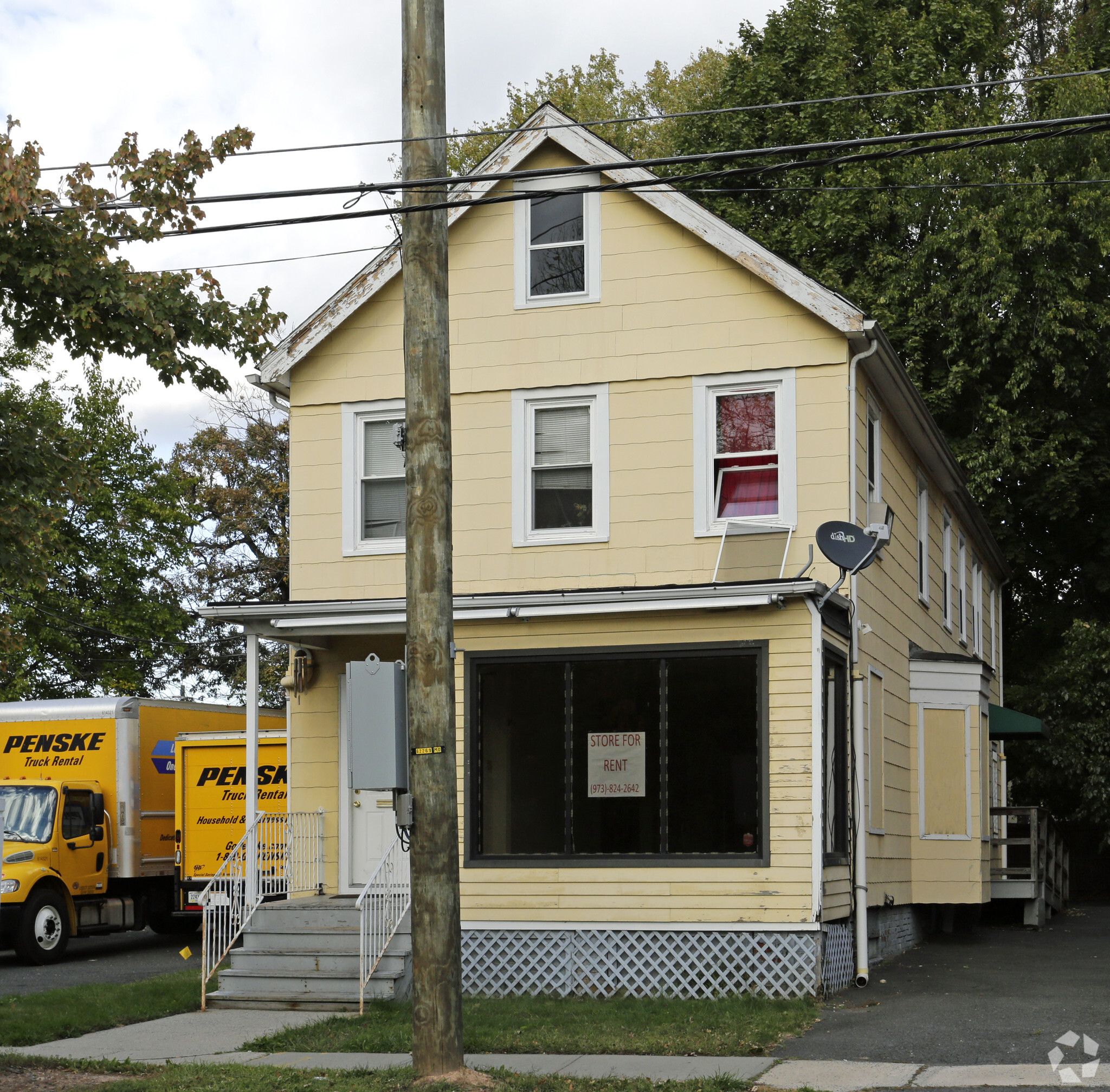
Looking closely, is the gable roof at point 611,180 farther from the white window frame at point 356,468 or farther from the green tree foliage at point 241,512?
the green tree foliage at point 241,512

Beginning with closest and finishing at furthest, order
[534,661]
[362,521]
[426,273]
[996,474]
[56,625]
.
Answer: [426,273] < [534,661] < [362,521] < [996,474] < [56,625]

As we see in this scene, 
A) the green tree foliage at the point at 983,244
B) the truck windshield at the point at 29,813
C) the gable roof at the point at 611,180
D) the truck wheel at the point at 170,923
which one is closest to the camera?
the gable roof at the point at 611,180

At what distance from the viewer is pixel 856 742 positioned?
14.1 m

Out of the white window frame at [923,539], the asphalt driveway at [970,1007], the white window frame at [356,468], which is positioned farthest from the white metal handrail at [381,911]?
the white window frame at [923,539]

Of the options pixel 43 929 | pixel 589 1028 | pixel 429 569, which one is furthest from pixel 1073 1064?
pixel 43 929

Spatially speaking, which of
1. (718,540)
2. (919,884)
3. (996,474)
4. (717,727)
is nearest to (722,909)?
(717,727)

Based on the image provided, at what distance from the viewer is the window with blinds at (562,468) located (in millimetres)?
15219

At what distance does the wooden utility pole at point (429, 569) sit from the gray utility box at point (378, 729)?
197 millimetres

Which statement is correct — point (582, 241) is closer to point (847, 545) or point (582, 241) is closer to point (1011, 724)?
point (847, 545)

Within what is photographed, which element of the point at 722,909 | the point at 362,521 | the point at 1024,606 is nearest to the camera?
the point at 722,909

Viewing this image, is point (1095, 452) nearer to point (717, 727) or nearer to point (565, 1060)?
point (717, 727)

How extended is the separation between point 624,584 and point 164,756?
907 centimetres

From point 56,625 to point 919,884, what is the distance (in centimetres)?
2507

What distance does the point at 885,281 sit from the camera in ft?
92.1
